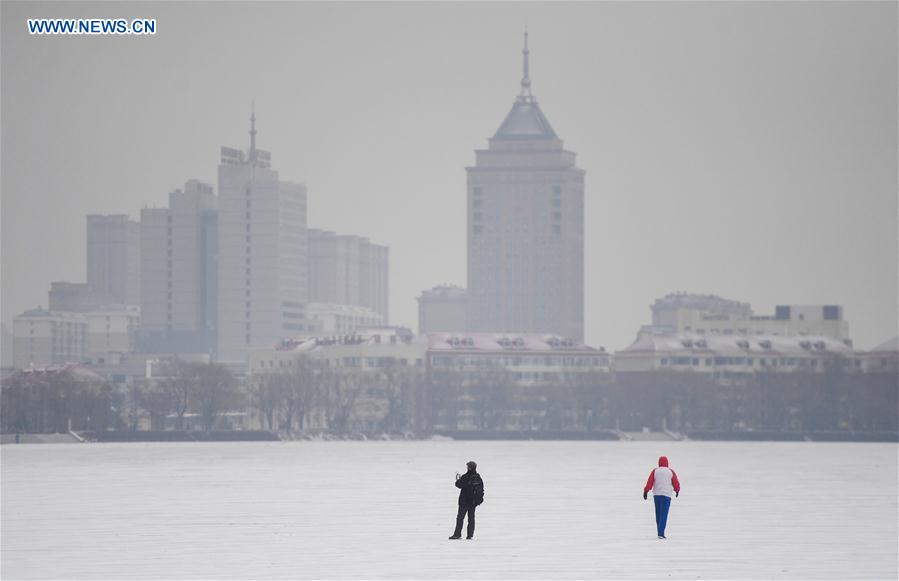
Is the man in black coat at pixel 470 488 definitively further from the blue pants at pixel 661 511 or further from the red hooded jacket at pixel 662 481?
the blue pants at pixel 661 511

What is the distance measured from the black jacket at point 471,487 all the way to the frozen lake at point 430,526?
1.03 m

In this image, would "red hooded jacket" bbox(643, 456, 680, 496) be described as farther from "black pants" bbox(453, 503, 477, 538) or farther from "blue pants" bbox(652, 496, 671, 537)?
"black pants" bbox(453, 503, 477, 538)

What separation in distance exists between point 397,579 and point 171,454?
309 ft

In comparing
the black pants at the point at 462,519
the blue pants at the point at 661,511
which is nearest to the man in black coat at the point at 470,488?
the black pants at the point at 462,519

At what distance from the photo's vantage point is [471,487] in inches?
1753

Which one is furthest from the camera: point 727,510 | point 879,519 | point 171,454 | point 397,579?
point 171,454

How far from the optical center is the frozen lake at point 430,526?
41.4 m

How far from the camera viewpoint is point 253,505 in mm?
62219

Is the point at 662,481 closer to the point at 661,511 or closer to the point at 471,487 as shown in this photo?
the point at 661,511

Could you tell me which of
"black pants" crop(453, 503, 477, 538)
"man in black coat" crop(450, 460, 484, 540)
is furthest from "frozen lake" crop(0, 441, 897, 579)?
"man in black coat" crop(450, 460, 484, 540)

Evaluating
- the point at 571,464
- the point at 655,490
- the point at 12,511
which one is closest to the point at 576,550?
the point at 655,490

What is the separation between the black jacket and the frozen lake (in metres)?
1.03

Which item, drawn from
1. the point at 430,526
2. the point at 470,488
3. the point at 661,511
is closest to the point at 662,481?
the point at 661,511

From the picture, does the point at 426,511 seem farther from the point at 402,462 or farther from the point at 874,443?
the point at 874,443
